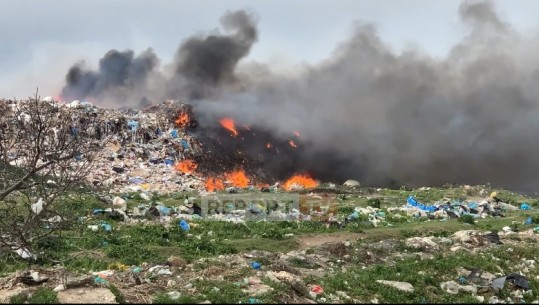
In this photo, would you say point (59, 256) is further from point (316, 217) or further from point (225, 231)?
point (316, 217)

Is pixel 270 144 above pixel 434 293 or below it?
above

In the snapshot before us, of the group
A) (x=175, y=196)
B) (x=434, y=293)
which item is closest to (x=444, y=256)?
(x=434, y=293)

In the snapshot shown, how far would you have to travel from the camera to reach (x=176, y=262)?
1001cm

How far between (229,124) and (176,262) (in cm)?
2645

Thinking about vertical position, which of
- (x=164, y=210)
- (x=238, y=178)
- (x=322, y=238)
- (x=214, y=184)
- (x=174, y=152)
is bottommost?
(x=322, y=238)

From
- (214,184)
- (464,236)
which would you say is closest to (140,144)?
(214,184)

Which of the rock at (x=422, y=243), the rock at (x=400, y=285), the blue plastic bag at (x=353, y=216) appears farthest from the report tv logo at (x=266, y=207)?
the rock at (x=400, y=285)

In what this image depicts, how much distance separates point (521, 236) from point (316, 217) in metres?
6.70

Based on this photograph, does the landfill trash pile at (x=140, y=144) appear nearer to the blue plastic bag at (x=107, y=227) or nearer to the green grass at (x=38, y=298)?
the blue plastic bag at (x=107, y=227)

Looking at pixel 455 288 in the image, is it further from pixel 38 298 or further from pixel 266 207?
pixel 266 207

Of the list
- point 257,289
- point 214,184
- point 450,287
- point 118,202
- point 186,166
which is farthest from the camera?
point 186,166

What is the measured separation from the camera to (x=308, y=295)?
7.95m

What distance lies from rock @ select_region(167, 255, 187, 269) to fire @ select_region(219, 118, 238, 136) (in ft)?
82.4

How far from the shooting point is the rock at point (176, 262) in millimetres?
9922
